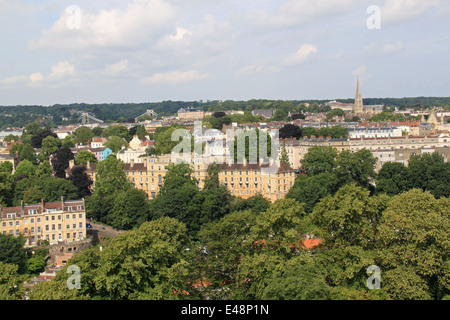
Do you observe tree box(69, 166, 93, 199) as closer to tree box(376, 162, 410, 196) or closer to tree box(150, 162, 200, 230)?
tree box(150, 162, 200, 230)

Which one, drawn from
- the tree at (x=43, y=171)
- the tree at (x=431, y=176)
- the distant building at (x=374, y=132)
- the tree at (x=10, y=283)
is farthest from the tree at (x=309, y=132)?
the tree at (x=10, y=283)

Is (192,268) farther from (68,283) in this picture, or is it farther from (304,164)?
(304,164)

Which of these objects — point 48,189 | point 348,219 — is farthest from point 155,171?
point 348,219

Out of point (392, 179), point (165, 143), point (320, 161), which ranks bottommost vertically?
point (392, 179)

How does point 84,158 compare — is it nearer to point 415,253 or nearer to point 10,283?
point 10,283
